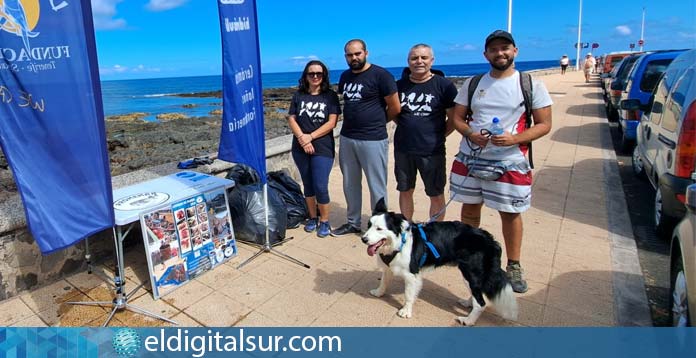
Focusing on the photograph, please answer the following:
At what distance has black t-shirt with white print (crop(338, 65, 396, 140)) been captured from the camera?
380cm

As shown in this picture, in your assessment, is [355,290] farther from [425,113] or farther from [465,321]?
[425,113]

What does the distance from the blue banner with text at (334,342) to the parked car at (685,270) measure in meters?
0.28

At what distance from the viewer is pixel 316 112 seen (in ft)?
13.4

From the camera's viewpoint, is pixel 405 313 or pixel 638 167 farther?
pixel 638 167

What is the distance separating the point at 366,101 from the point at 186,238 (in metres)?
2.04

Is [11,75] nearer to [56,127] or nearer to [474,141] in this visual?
[56,127]

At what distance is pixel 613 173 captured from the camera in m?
6.59

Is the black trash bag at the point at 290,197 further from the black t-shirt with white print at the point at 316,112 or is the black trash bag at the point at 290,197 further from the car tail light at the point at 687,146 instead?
the car tail light at the point at 687,146

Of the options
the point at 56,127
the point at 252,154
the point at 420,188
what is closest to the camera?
the point at 56,127

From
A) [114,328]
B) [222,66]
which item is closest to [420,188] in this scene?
[222,66]

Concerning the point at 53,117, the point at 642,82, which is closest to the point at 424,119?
the point at 53,117

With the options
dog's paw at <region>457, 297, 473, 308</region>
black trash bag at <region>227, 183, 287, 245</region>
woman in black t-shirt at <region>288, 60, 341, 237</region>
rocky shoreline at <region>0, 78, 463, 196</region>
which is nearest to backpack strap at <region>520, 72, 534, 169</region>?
dog's paw at <region>457, 297, 473, 308</region>

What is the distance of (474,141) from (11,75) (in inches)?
115

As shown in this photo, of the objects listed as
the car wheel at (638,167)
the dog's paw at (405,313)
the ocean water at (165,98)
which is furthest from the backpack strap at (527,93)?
the car wheel at (638,167)
